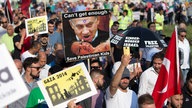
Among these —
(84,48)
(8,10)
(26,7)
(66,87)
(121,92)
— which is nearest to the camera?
(66,87)

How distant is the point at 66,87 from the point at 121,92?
89 cm

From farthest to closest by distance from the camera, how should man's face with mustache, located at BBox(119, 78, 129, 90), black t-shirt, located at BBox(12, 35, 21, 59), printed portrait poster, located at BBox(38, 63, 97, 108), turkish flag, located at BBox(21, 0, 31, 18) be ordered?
turkish flag, located at BBox(21, 0, 31, 18)
black t-shirt, located at BBox(12, 35, 21, 59)
man's face with mustache, located at BBox(119, 78, 129, 90)
printed portrait poster, located at BBox(38, 63, 97, 108)

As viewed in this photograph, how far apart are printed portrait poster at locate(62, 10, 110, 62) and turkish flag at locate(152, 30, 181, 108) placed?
78.4 inches

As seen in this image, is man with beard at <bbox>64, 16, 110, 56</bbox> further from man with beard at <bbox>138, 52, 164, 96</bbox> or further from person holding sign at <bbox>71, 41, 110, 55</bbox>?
man with beard at <bbox>138, 52, 164, 96</bbox>

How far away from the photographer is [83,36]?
27.4 ft

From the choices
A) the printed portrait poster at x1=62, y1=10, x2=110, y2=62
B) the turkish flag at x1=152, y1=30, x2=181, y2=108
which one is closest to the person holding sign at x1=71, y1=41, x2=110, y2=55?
the printed portrait poster at x1=62, y1=10, x2=110, y2=62

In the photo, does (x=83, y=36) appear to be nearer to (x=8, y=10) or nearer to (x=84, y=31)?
(x=84, y=31)

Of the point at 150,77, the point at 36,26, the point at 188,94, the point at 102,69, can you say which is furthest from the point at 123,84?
the point at 36,26

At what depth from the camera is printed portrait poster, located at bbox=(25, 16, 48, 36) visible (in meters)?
11.1

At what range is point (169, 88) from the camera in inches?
247

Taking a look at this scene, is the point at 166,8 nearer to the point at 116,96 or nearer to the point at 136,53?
the point at 136,53

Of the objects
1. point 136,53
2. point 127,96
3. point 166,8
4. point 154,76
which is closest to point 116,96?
point 127,96

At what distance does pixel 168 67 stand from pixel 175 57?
149 millimetres

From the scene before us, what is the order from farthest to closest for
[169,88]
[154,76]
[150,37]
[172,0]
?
[172,0], [150,37], [154,76], [169,88]
